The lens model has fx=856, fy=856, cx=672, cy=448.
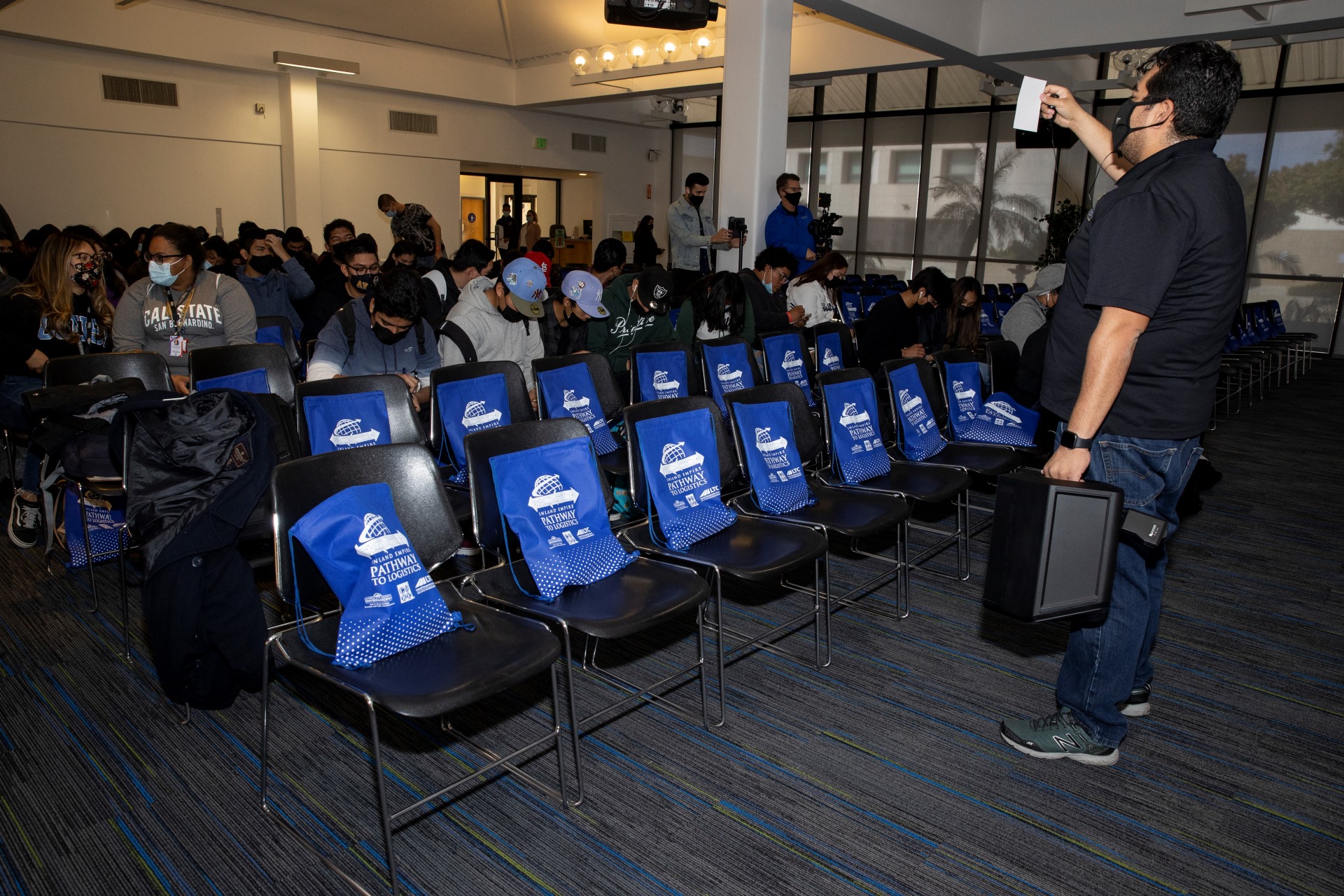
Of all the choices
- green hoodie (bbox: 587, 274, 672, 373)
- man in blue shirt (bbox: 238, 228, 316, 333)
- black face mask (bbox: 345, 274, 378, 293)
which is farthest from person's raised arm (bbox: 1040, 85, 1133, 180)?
man in blue shirt (bbox: 238, 228, 316, 333)

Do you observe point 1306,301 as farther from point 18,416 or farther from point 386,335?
point 18,416

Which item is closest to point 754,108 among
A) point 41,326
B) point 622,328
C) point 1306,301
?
point 622,328

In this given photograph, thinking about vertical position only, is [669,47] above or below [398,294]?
above

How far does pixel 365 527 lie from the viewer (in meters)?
2.31

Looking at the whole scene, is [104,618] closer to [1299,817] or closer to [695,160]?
[1299,817]

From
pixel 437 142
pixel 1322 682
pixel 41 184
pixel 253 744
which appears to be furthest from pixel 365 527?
pixel 437 142

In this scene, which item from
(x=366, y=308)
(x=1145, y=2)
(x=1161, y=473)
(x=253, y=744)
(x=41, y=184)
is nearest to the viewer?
(x=1161, y=473)

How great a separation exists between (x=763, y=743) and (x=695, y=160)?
54.4 feet

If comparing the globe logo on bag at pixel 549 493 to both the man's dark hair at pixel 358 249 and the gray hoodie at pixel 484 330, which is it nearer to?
the gray hoodie at pixel 484 330

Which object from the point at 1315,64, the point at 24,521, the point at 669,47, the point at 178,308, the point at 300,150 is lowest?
the point at 24,521

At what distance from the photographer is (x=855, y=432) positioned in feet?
12.5

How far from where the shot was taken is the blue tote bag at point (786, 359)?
5188 millimetres

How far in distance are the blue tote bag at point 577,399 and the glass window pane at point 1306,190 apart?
12.7 m

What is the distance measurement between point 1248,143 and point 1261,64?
3.43 ft
